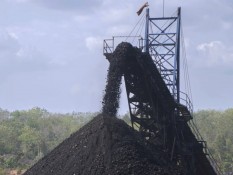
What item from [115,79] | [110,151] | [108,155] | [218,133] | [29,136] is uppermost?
[115,79]

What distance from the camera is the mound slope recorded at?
1334 centimetres

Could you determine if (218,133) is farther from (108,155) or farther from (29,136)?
(108,155)

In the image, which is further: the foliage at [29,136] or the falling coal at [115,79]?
the foliage at [29,136]

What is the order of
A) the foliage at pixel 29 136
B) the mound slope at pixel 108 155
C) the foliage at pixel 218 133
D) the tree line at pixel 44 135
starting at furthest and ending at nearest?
the foliage at pixel 218 133 → the tree line at pixel 44 135 → the foliage at pixel 29 136 → the mound slope at pixel 108 155

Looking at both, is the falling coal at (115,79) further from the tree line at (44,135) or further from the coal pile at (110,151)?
the tree line at (44,135)

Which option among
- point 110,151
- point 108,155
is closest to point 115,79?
point 110,151

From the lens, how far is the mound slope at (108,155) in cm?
1334

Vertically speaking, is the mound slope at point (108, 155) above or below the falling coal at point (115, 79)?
below

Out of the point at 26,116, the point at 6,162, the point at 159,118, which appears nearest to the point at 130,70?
the point at 159,118

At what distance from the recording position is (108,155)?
1354 centimetres

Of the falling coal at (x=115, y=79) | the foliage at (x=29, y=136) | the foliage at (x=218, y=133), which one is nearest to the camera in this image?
the falling coal at (x=115, y=79)

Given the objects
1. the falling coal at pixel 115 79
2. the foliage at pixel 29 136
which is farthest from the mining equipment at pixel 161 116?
the foliage at pixel 29 136

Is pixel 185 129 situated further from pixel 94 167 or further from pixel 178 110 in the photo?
pixel 94 167

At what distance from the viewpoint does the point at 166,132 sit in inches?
707
